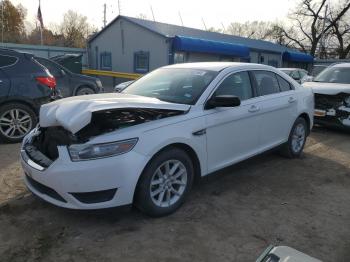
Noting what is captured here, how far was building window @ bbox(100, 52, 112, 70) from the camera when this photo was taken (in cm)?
2383

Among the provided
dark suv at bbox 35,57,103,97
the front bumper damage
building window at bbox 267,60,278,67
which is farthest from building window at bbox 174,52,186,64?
the front bumper damage

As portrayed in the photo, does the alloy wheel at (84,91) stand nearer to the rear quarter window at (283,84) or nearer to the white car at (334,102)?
the white car at (334,102)

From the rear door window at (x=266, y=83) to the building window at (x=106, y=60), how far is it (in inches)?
772

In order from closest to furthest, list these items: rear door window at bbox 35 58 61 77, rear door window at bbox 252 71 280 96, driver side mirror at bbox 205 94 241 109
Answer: driver side mirror at bbox 205 94 241 109 < rear door window at bbox 252 71 280 96 < rear door window at bbox 35 58 61 77

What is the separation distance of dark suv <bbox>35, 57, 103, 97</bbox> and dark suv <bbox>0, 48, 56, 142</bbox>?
3.56 m

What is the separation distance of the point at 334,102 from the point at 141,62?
15143mm

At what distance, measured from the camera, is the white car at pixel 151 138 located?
3.21 metres

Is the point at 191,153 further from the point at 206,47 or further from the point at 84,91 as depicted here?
the point at 206,47

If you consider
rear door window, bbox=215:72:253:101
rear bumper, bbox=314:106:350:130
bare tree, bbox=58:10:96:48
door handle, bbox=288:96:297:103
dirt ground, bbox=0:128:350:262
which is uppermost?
bare tree, bbox=58:10:96:48

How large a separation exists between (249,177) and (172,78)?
1795 millimetres

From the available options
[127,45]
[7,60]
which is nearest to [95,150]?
[7,60]

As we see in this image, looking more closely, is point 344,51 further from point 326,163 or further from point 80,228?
point 80,228

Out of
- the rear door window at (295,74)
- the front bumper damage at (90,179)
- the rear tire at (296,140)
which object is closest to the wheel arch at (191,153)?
the front bumper damage at (90,179)

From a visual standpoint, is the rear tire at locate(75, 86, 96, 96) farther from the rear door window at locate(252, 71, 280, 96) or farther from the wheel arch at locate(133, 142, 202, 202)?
the wheel arch at locate(133, 142, 202, 202)
